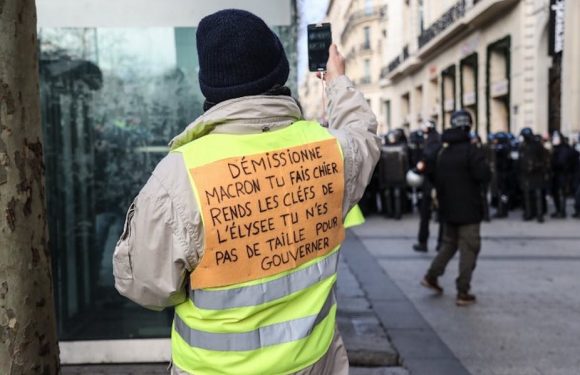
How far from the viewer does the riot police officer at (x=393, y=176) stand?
1212cm

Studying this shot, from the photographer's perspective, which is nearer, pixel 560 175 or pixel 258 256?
pixel 258 256

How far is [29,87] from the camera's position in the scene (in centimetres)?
218

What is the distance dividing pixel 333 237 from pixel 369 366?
8.55ft

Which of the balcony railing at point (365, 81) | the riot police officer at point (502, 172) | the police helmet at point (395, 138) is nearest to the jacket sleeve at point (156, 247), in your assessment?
the riot police officer at point (502, 172)

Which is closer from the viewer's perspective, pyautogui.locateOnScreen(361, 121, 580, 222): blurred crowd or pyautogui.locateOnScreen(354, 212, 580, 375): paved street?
pyautogui.locateOnScreen(354, 212, 580, 375): paved street

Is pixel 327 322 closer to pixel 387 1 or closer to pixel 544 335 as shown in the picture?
pixel 544 335

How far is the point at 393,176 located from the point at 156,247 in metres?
10.8

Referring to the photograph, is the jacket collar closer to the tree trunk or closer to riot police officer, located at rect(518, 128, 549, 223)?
the tree trunk

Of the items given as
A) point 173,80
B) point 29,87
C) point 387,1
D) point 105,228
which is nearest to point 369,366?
point 105,228

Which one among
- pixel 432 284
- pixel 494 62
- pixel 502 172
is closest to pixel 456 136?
pixel 432 284

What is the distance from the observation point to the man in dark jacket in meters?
5.77

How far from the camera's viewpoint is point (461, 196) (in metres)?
5.79

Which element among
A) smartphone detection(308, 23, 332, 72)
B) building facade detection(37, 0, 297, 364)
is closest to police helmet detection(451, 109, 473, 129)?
building facade detection(37, 0, 297, 364)

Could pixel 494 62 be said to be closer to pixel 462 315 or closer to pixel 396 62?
pixel 396 62
